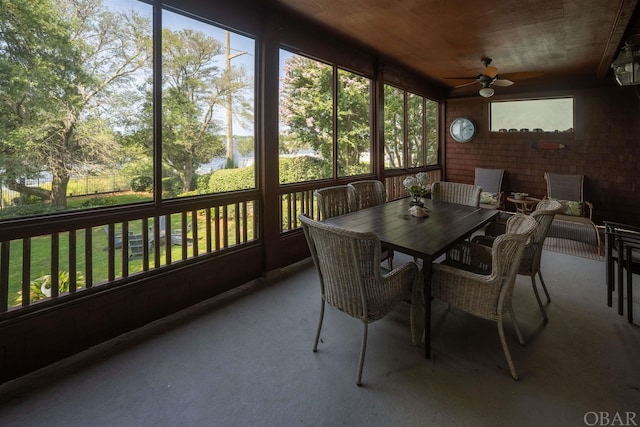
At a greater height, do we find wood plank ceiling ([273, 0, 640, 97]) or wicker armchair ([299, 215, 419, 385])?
wood plank ceiling ([273, 0, 640, 97])

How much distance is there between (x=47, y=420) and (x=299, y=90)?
4.04 metres

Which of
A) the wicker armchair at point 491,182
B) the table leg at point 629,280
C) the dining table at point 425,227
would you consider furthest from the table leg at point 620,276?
the wicker armchair at point 491,182

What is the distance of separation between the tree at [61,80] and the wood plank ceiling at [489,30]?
1689 mm

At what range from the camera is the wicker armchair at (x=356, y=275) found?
73.3 inches

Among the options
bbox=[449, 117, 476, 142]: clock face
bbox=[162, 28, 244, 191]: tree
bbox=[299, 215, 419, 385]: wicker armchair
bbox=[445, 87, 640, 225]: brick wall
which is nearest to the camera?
bbox=[299, 215, 419, 385]: wicker armchair

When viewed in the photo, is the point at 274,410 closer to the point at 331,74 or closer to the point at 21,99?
the point at 21,99

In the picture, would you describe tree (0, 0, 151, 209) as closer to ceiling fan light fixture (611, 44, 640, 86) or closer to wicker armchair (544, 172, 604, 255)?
ceiling fan light fixture (611, 44, 640, 86)

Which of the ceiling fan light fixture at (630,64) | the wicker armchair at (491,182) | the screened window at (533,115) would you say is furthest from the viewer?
the wicker armchair at (491,182)

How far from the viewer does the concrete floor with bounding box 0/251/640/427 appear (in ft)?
5.74

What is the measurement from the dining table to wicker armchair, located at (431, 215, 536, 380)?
15 centimetres

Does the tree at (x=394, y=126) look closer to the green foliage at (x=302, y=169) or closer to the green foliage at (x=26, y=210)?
the green foliage at (x=302, y=169)

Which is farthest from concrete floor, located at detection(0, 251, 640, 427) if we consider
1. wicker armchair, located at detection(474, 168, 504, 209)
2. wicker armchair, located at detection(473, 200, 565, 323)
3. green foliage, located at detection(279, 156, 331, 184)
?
wicker armchair, located at detection(474, 168, 504, 209)

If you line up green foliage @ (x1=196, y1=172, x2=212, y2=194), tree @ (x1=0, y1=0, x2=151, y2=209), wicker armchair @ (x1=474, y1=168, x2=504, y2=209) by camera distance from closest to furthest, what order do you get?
1. tree @ (x1=0, y1=0, x2=151, y2=209)
2. green foliage @ (x1=196, y1=172, x2=212, y2=194)
3. wicker armchair @ (x1=474, y1=168, x2=504, y2=209)

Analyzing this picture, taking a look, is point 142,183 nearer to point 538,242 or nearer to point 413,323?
point 413,323
